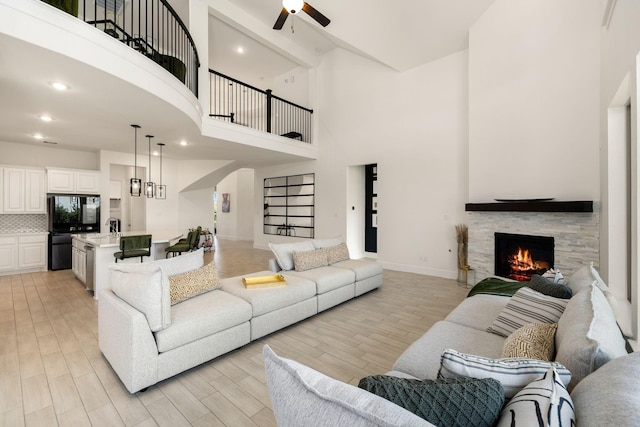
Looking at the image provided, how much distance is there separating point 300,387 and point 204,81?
561 cm

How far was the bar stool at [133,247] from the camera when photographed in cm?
423

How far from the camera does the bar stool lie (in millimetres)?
4227

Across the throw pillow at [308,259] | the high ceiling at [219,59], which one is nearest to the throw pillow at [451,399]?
A: the throw pillow at [308,259]

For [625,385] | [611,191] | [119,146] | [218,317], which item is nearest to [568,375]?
[625,385]

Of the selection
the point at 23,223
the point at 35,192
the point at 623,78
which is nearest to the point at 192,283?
the point at 623,78

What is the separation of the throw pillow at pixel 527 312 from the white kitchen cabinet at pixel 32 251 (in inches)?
315

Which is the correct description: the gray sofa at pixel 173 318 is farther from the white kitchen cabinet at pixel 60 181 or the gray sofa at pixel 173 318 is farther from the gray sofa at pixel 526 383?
the white kitchen cabinet at pixel 60 181

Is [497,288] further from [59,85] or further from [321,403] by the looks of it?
[59,85]

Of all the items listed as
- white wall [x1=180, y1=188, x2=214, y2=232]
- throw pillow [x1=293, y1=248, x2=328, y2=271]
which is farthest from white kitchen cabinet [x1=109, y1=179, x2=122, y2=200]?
throw pillow [x1=293, y1=248, x2=328, y2=271]

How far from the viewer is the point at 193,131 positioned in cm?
494

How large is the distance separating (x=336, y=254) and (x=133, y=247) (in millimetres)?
3113

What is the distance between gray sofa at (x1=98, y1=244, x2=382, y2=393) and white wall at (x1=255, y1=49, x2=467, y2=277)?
3.35 meters

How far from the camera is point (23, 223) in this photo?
6.07 meters

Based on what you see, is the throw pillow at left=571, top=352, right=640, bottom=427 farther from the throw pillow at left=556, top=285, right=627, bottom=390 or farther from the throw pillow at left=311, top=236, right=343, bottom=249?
the throw pillow at left=311, top=236, right=343, bottom=249
